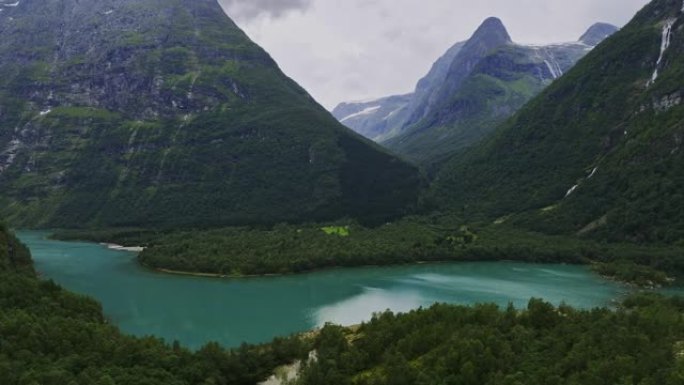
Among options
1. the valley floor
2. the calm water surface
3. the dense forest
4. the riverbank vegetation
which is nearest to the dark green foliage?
the dense forest

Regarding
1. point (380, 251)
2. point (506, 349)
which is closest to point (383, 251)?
point (380, 251)

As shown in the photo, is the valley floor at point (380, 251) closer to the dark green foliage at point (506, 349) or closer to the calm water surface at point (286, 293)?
the calm water surface at point (286, 293)

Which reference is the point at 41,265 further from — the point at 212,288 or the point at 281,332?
the point at 281,332

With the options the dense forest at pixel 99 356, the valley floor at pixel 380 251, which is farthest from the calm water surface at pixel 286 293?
the dense forest at pixel 99 356

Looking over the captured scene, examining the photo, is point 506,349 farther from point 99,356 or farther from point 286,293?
point 286,293

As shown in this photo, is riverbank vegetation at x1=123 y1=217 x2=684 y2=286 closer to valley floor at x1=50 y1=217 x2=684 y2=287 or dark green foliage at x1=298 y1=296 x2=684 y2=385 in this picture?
valley floor at x1=50 y1=217 x2=684 y2=287

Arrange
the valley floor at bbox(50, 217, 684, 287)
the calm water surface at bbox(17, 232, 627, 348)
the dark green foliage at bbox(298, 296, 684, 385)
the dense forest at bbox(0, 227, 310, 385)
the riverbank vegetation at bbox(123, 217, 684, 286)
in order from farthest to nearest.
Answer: the riverbank vegetation at bbox(123, 217, 684, 286)
the valley floor at bbox(50, 217, 684, 287)
the calm water surface at bbox(17, 232, 627, 348)
the dense forest at bbox(0, 227, 310, 385)
the dark green foliage at bbox(298, 296, 684, 385)

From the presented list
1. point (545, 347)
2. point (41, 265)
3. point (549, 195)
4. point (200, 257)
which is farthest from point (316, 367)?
point (549, 195)
